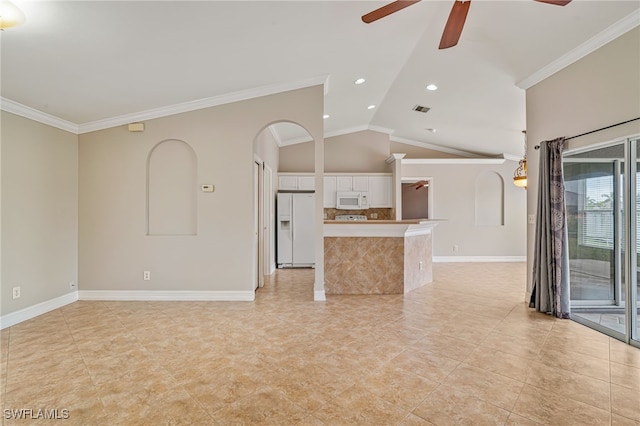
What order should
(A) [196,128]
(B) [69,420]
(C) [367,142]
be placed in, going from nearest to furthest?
(B) [69,420]
(A) [196,128]
(C) [367,142]

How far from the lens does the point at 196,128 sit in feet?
14.4

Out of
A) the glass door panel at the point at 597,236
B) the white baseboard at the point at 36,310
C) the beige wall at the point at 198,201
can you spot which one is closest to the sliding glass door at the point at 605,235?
the glass door panel at the point at 597,236

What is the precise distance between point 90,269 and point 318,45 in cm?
430

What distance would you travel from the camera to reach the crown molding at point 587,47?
278 centimetres

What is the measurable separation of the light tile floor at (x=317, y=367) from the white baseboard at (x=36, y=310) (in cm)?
13

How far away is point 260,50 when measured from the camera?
3348 mm

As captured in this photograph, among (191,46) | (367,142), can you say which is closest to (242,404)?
(191,46)

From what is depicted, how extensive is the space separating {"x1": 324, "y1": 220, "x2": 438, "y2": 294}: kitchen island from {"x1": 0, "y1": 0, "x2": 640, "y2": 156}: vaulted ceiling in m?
2.26

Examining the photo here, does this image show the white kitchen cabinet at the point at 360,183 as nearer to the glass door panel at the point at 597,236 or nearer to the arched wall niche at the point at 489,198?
the arched wall niche at the point at 489,198

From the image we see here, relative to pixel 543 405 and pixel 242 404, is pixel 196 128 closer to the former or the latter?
pixel 242 404

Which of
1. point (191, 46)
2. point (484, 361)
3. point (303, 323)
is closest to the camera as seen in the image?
point (484, 361)

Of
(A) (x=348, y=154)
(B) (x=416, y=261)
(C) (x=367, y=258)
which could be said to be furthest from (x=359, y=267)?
(A) (x=348, y=154)

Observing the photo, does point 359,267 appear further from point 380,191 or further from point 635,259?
point 380,191

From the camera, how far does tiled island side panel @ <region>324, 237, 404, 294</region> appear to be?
471 cm
